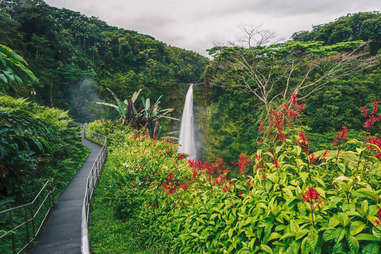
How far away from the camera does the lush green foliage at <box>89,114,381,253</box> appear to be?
158cm

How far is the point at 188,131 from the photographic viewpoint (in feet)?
90.4

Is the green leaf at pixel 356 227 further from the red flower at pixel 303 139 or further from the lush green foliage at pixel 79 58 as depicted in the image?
the lush green foliage at pixel 79 58

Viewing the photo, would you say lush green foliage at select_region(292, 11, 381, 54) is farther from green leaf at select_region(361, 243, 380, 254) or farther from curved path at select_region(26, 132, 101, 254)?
curved path at select_region(26, 132, 101, 254)

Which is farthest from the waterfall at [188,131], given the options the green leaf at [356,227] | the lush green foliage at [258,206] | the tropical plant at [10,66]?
the green leaf at [356,227]

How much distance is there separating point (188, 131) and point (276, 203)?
25.6m

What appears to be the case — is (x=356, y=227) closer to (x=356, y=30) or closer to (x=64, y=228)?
(x=64, y=228)

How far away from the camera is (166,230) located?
4371mm

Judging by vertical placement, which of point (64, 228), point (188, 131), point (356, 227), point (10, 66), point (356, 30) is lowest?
point (188, 131)

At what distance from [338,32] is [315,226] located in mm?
23011

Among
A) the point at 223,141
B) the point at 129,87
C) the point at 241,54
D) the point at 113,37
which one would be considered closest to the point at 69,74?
the point at 129,87

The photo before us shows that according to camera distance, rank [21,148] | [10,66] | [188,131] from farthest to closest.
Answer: [188,131] < [21,148] < [10,66]

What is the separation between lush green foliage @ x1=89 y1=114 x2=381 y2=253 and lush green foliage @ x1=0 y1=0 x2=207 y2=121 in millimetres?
23536

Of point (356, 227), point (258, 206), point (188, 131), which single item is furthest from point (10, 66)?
point (188, 131)

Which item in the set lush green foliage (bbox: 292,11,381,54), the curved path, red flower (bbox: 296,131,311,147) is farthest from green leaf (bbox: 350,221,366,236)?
lush green foliage (bbox: 292,11,381,54)
